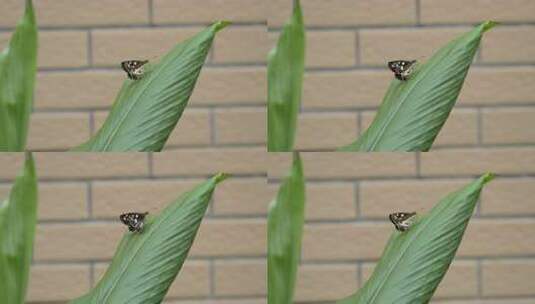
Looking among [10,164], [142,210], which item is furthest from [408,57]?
[10,164]

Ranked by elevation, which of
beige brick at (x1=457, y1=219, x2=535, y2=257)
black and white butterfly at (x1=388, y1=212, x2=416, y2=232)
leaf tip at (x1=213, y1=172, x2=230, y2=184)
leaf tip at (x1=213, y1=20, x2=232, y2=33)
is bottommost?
beige brick at (x1=457, y1=219, x2=535, y2=257)

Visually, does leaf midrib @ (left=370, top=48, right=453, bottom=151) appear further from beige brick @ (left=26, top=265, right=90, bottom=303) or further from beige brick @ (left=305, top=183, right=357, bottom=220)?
beige brick @ (left=26, top=265, right=90, bottom=303)

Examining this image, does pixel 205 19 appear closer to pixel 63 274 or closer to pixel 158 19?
pixel 158 19

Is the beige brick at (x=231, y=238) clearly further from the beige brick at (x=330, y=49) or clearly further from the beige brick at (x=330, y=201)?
the beige brick at (x=330, y=49)

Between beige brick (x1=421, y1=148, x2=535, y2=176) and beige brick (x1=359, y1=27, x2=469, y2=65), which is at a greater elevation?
beige brick (x1=359, y1=27, x2=469, y2=65)

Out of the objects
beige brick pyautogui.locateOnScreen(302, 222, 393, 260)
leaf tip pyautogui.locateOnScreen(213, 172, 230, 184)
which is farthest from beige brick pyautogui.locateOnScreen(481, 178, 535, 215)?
leaf tip pyautogui.locateOnScreen(213, 172, 230, 184)

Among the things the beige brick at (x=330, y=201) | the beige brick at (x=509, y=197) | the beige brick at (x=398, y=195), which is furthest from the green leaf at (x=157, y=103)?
the beige brick at (x=509, y=197)

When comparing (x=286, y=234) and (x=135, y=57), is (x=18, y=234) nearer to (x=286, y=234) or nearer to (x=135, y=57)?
(x=135, y=57)
